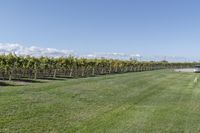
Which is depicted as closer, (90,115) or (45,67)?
(90,115)

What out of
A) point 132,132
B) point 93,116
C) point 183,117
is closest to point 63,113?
point 93,116

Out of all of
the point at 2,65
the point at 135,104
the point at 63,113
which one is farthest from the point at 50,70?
the point at 63,113

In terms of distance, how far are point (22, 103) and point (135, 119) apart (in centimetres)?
454

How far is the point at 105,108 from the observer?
→ 52.5 feet

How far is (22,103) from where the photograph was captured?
14.8 metres

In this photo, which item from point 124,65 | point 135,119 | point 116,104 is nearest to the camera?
point 135,119

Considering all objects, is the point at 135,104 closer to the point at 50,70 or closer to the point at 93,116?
the point at 93,116

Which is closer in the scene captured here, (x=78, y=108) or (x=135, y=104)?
(x=78, y=108)

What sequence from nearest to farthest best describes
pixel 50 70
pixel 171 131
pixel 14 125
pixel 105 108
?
pixel 14 125 → pixel 171 131 → pixel 105 108 → pixel 50 70

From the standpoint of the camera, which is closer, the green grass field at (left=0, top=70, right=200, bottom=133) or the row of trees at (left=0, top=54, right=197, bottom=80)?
the green grass field at (left=0, top=70, right=200, bottom=133)

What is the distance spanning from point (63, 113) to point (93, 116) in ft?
3.58

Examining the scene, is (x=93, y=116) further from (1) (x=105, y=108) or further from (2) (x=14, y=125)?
(2) (x=14, y=125)

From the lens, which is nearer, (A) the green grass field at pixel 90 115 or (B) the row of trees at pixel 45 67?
(A) the green grass field at pixel 90 115

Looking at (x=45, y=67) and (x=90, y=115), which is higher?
(x=45, y=67)
